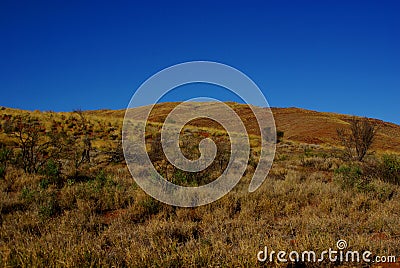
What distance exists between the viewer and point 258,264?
153 inches

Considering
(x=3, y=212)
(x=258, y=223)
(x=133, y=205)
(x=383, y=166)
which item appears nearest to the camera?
(x=258, y=223)

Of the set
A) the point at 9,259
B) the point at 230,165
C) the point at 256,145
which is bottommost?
Answer: the point at 9,259

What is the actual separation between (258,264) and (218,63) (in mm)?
5732

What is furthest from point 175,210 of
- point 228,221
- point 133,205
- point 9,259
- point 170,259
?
point 9,259

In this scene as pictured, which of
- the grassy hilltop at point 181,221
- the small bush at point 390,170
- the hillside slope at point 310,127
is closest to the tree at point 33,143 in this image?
the grassy hilltop at point 181,221

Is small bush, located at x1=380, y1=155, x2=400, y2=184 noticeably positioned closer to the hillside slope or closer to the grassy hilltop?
the grassy hilltop

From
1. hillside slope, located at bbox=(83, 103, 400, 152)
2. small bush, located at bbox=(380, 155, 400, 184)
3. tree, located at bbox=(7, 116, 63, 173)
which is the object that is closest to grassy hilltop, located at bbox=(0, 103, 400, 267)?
small bush, located at bbox=(380, 155, 400, 184)

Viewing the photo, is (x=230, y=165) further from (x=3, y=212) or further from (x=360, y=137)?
(x=360, y=137)

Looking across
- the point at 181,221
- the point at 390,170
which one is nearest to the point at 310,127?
the point at 390,170

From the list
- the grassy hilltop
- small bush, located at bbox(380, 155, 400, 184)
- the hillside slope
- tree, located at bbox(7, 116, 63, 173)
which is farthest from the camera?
the hillside slope

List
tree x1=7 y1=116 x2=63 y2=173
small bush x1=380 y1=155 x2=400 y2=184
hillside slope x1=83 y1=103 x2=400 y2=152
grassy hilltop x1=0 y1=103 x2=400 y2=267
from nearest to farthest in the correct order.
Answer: grassy hilltop x1=0 y1=103 x2=400 y2=267
small bush x1=380 y1=155 x2=400 y2=184
tree x1=7 y1=116 x2=63 y2=173
hillside slope x1=83 y1=103 x2=400 y2=152

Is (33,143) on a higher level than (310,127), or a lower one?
lower

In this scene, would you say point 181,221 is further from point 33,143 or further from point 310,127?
point 310,127

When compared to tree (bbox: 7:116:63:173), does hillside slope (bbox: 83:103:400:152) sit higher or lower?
higher
